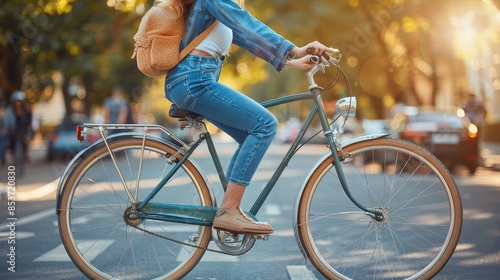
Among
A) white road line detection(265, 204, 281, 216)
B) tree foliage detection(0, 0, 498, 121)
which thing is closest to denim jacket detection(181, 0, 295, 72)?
white road line detection(265, 204, 281, 216)

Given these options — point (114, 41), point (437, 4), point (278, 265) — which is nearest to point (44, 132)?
point (114, 41)

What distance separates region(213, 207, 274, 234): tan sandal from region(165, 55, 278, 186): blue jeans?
161mm

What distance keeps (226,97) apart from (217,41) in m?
0.30

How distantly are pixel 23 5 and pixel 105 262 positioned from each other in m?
15.1

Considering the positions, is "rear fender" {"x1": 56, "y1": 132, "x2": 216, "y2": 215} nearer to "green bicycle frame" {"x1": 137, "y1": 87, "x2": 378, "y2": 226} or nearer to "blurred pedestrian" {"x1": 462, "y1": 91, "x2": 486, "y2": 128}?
"green bicycle frame" {"x1": 137, "y1": 87, "x2": 378, "y2": 226}

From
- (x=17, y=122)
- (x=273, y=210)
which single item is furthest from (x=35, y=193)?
(x=17, y=122)

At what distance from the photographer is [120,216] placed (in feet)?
14.8

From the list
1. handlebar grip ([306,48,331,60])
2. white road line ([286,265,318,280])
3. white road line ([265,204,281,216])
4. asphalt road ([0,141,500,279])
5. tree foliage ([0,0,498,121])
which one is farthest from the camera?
tree foliage ([0,0,498,121])

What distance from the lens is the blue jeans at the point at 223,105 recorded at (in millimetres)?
4328

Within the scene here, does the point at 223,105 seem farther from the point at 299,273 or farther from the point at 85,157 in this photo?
the point at 299,273

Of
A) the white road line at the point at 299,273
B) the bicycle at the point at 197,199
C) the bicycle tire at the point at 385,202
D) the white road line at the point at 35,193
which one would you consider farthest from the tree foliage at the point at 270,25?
the bicycle at the point at 197,199

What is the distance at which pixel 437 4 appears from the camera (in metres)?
24.3

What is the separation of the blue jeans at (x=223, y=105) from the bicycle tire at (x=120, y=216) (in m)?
0.25

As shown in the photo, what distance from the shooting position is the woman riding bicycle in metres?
4.30
